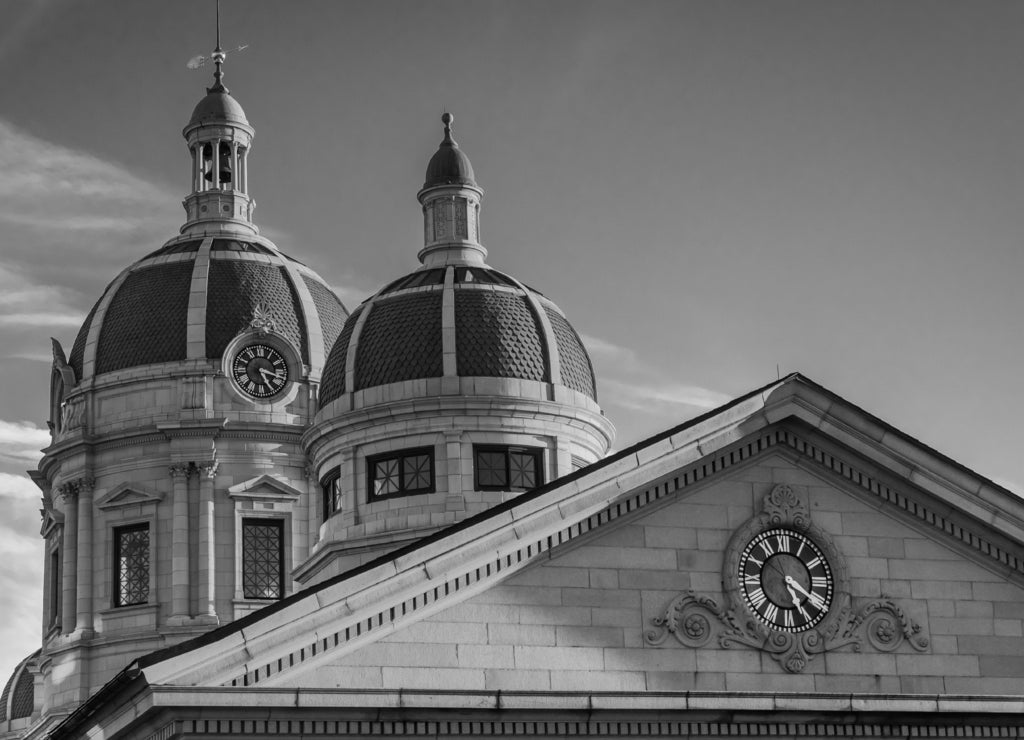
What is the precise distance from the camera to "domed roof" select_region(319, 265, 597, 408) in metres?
67.8

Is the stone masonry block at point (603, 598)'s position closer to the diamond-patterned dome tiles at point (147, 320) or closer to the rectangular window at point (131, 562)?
the rectangular window at point (131, 562)

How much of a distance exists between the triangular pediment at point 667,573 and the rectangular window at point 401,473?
24.6m

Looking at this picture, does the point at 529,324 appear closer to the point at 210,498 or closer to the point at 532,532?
the point at 210,498

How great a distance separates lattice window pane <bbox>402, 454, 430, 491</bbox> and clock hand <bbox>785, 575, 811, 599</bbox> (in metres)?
25.4

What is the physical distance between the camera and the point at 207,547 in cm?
8838

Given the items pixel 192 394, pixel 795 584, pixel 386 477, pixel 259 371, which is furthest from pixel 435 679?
pixel 259 371

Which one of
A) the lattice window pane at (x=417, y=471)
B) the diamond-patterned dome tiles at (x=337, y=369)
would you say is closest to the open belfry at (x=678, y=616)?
the lattice window pane at (x=417, y=471)

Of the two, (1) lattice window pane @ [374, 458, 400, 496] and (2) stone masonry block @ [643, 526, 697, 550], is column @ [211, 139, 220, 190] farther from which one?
(2) stone masonry block @ [643, 526, 697, 550]

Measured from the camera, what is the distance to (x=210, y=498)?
8906 cm

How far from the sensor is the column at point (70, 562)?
90.0m

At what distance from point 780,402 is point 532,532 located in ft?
15.7

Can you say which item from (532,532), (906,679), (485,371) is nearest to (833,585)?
(906,679)

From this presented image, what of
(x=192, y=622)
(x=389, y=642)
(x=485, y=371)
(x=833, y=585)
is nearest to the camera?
(x=389, y=642)

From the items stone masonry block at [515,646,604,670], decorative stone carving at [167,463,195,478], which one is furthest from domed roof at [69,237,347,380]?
stone masonry block at [515,646,604,670]
